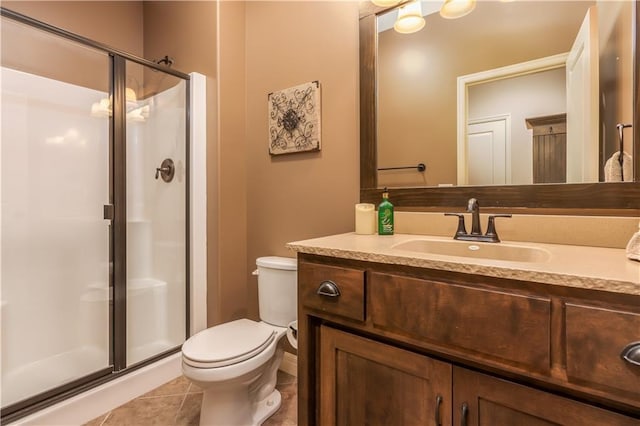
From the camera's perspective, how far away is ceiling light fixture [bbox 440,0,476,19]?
4.38 feet

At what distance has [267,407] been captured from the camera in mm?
1563

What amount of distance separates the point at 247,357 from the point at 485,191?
3.96 feet

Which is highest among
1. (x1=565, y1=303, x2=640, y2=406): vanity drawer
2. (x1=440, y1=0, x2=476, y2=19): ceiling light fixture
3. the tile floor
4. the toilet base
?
(x1=440, y1=0, x2=476, y2=19): ceiling light fixture

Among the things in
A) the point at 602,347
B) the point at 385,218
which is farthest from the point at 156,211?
the point at 602,347

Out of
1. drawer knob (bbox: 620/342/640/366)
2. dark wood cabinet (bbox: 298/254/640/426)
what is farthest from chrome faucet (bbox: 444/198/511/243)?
drawer knob (bbox: 620/342/640/366)

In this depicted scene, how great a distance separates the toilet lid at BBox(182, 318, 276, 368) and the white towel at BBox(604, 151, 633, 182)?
1.48 meters

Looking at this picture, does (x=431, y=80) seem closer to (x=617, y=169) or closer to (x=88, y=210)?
(x=617, y=169)

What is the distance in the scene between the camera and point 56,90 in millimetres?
2041

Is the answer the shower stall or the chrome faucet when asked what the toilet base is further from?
the chrome faucet

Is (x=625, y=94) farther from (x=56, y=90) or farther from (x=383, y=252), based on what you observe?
(x=56, y=90)

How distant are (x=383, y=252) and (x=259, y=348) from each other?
32.3 inches

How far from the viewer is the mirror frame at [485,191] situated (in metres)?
1.03

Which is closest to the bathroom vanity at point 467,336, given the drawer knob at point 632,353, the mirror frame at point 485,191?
the drawer knob at point 632,353

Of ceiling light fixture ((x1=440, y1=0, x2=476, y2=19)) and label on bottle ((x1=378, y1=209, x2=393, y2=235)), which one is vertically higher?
ceiling light fixture ((x1=440, y1=0, x2=476, y2=19))
